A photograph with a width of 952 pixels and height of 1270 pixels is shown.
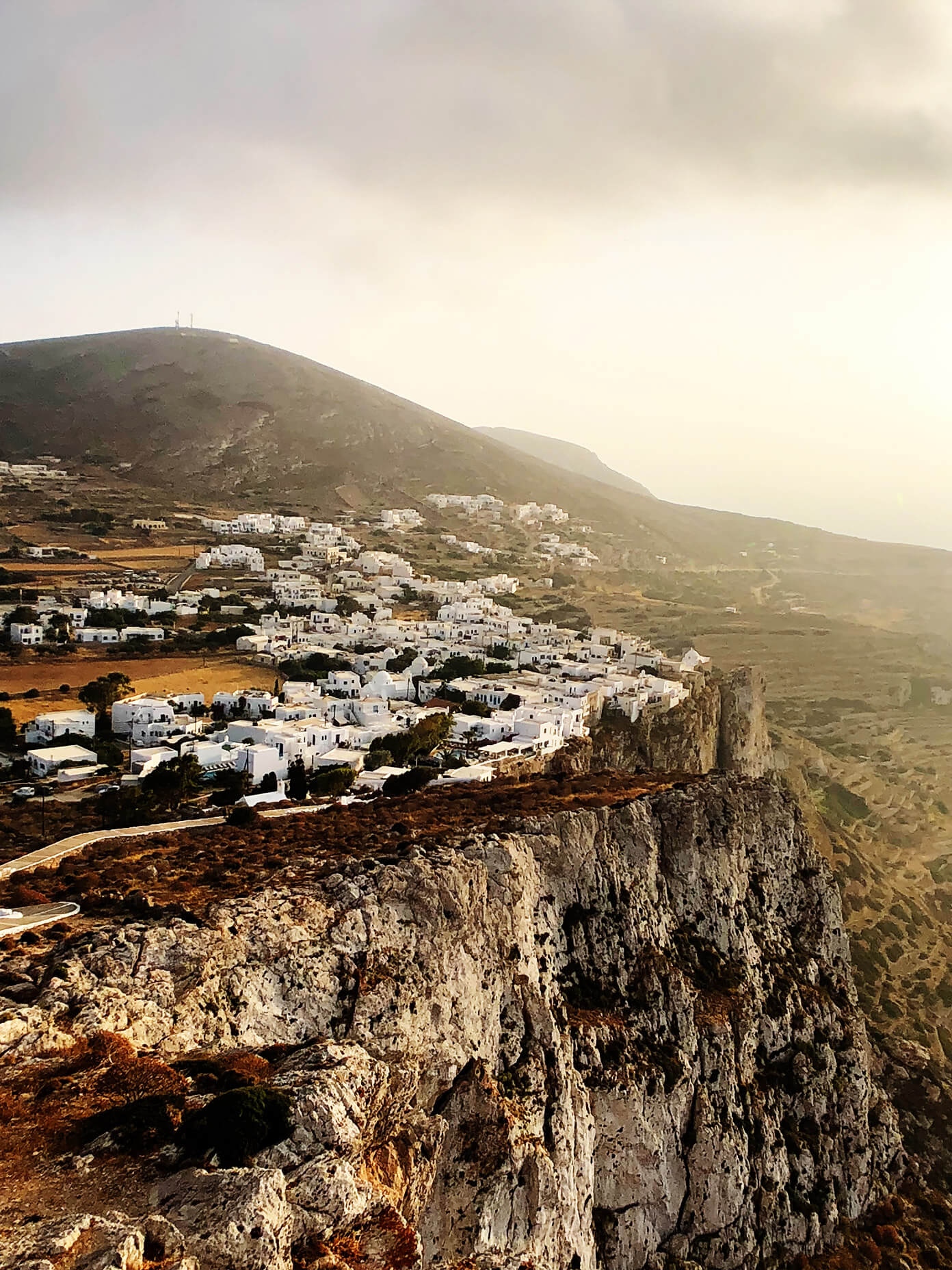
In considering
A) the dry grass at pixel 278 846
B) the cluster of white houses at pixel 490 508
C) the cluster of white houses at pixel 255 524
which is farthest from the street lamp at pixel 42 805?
the cluster of white houses at pixel 490 508

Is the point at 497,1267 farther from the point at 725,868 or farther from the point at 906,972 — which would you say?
the point at 906,972

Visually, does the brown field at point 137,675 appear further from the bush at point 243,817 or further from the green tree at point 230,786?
Answer: the bush at point 243,817

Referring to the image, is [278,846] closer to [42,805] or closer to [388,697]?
[42,805]

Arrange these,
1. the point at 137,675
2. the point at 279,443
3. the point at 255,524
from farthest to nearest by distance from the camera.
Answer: the point at 279,443 → the point at 255,524 → the point at 137,675

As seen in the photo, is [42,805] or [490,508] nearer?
[42,805]

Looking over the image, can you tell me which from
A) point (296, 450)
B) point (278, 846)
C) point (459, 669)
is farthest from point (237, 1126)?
point (296, 450)

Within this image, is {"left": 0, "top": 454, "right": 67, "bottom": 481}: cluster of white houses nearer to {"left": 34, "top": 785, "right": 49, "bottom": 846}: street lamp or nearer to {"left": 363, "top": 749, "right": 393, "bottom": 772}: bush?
{"left": 34, "top": 785, "right": 49, "bottom": 846}: street lamp

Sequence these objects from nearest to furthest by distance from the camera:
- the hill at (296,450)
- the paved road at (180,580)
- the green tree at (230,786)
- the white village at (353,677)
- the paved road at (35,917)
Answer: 1. the paved road at (35,917)
2. the green tree at (230,786)
3. the white village at (353,677)
4. the paved road at (180,580)
5. the hill at (296,450)
